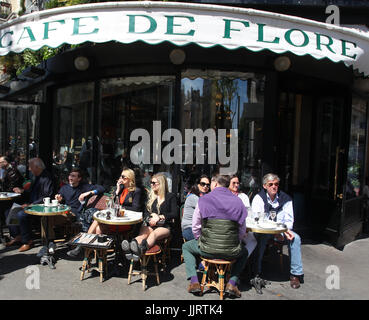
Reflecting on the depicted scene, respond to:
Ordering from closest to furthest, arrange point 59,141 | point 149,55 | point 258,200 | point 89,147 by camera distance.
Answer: point 258,200 < point 149,55 < point 89,147 < point 59,141

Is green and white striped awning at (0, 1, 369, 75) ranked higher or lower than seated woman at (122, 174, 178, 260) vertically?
higher

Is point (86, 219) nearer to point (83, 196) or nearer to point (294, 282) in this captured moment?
point (83, 196)

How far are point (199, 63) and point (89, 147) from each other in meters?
2.71

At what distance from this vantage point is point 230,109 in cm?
559

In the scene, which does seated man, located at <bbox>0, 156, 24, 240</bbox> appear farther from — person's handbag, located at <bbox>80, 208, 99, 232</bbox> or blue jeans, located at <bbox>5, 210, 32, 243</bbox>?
person's handbag, located at <bbox>80, 208, 99, 232</bbox>

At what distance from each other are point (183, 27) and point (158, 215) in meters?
2.39

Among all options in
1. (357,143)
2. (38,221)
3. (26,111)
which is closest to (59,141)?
(26,111)

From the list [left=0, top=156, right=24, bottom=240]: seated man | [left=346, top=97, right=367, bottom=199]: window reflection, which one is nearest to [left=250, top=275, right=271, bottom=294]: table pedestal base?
A: [left=346, top=97, right=367, bottom=199]: window reflection

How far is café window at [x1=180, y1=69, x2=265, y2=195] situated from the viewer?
5461 mm

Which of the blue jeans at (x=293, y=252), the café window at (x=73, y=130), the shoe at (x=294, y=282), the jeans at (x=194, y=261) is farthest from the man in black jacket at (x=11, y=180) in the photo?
the shoe at (x=294, y=282)

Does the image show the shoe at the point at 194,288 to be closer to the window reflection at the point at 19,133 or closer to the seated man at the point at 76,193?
the seated man at the point at 76,193

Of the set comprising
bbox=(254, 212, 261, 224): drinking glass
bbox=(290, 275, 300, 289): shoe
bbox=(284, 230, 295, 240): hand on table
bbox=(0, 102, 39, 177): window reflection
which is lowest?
bbox=(290, 275, 300, 289): shoe

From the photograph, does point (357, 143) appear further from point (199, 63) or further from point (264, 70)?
point (199, 63)

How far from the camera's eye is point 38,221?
5781 millimetres
